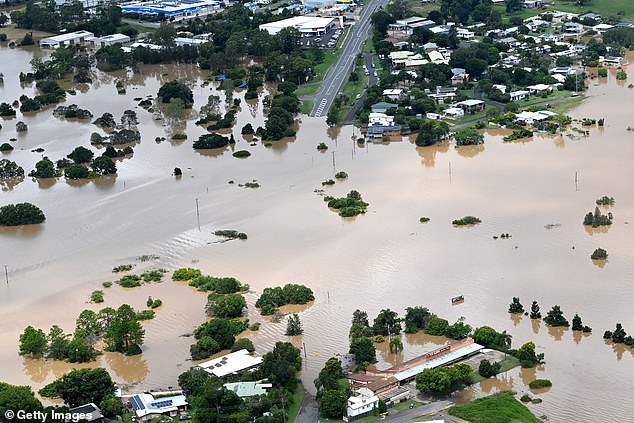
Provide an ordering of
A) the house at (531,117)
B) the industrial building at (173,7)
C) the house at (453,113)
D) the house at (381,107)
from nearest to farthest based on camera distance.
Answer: the house at (531,117)
the house at (453,113)
the house at (381,107)
the industrial building at (173,7)

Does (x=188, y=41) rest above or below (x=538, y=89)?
above

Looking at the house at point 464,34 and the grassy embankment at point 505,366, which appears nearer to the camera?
the grassy embankment at point 505,366

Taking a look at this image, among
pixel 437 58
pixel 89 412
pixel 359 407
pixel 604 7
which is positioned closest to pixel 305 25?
pixel 437 58

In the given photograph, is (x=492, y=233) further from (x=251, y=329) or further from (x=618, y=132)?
(x=618, y=132)

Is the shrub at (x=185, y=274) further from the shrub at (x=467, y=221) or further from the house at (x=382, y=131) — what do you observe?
the house at (x=382, y=131)

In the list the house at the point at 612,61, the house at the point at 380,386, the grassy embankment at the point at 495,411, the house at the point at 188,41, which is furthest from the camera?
the house at the point at 188,41

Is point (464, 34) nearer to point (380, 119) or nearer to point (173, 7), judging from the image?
point (380, 119)

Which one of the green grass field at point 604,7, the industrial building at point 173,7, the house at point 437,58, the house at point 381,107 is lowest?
the house at point 381,107

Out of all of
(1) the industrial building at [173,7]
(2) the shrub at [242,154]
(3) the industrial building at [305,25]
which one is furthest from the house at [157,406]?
(1) the industrial building at [173,7]
